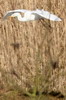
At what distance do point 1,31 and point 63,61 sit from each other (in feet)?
2.63

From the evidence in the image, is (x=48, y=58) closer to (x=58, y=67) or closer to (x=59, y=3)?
(x=58, y=67)

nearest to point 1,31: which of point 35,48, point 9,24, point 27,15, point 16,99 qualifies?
point 9,24

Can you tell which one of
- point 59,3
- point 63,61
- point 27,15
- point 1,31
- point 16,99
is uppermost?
point 27,15

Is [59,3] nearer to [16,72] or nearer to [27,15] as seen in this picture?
[16,72]

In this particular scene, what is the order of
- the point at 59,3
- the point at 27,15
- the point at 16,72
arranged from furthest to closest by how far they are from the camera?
the point at 16,72 → the point at 59,3 → the point at 27,15

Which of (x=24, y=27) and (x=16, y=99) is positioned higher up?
(x=24, y=27)

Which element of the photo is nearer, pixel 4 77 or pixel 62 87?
pixel 62 87

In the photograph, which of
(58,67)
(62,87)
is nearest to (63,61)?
(58,67)

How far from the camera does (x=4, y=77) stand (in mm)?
3611

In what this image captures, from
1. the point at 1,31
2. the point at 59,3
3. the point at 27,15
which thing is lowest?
the point at 1,31

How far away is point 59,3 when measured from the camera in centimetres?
310

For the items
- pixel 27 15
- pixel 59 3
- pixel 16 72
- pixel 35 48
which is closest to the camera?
pixel 27 15

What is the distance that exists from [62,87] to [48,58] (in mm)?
363

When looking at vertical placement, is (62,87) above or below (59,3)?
below
